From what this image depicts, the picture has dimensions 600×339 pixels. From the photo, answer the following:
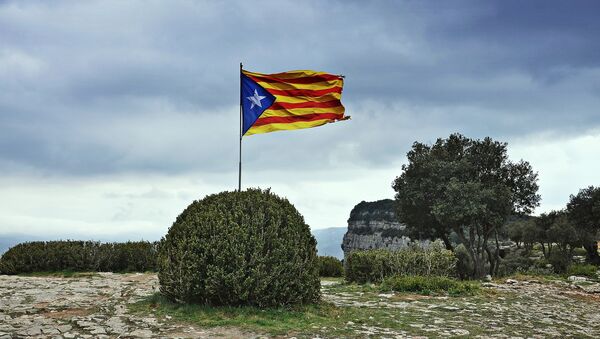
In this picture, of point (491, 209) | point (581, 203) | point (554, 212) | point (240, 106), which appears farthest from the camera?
point (554, 212)

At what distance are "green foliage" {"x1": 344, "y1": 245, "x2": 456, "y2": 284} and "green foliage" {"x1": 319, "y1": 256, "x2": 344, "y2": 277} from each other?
22.0 feet

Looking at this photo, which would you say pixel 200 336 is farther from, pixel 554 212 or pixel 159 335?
pixel 554 212

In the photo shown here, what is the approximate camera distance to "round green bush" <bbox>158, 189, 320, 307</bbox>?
9773 mm

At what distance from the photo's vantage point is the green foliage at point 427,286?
14375 millimetres

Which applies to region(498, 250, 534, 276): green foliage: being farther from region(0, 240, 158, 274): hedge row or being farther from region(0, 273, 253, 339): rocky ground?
region(0, 273, 253, 339): rocky ground

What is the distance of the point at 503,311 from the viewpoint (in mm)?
11500

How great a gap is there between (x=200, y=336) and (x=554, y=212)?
57921 mm

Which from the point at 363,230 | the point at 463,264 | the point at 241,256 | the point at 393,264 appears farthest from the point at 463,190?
the point at 363,230

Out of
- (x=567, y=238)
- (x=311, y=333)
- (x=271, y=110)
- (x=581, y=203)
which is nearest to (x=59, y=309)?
(x=311, y=333)

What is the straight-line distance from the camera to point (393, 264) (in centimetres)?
1700

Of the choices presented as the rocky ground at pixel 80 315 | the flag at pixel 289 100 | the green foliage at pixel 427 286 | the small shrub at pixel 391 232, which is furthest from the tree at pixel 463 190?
the small shrub at pixel 391 232

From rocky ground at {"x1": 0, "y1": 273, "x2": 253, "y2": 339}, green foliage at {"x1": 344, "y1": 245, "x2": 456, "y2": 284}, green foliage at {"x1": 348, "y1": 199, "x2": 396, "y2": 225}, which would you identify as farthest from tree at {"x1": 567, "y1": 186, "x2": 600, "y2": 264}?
green foliage at {"x1": 348, "y1": 199, "x2": 396, "y2": 225}

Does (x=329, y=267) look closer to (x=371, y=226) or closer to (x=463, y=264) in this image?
(x=463, y=264)

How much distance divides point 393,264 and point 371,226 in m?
104
